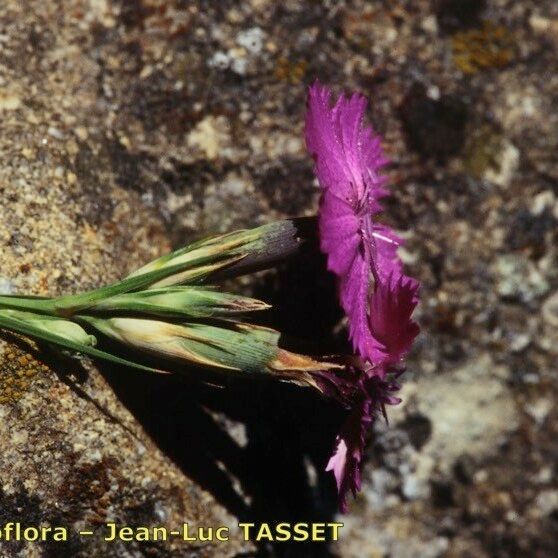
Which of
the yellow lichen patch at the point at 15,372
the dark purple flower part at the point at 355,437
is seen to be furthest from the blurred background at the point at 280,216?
the dark purple flower part at the point at 355,437

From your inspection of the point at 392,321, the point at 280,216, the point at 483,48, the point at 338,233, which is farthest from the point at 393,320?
the point at 483,48

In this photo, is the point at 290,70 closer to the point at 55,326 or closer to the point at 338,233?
the point at 338,233

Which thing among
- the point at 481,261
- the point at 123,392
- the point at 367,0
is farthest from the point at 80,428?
the point at 367,0

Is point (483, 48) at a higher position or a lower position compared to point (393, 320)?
higher

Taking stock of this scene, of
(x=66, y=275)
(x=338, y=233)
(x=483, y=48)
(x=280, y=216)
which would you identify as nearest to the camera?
(x=338, y=233)

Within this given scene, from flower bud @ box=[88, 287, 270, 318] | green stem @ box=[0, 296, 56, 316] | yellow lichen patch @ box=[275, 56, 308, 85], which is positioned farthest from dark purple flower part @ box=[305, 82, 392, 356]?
green stem @ box=[0, 296, 56, 316]

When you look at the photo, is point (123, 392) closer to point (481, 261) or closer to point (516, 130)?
point (481, 261)
